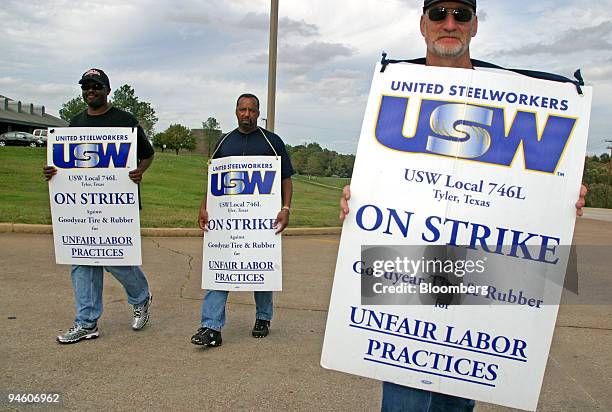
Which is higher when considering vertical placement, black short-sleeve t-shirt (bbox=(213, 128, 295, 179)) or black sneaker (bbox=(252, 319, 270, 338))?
black short-sleeve t-shirt (bbox=(213, 128, 295, 179))

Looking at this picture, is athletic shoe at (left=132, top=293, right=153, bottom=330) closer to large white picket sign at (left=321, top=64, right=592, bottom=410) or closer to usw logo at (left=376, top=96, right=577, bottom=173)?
large white picket sign at (left=321, top=64, right=592, bottom=410)

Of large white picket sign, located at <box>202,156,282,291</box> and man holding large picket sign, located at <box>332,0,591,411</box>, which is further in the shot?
large white picket sign, located at <box>202,156,282,291</box>

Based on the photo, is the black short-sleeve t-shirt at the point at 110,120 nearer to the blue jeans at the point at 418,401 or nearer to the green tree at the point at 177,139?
the blue jeans at the point at 418,401

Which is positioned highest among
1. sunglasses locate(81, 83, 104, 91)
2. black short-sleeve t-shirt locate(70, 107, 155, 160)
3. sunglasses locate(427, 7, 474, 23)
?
sunglasses locate(427, 7, 474, 23)

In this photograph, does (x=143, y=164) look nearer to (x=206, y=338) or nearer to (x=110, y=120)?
(x=110, y=120)

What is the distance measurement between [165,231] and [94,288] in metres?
5.88

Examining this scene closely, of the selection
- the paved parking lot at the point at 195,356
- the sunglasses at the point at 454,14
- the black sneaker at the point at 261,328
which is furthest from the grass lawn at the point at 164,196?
the sunglasses at the point at 454,14

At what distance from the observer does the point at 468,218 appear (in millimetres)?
2428

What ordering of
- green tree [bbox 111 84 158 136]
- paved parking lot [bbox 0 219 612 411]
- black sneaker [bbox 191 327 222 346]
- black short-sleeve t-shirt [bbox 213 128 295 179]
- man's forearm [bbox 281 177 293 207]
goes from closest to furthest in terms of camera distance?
paved parking lot [bbox 0 219 612 411]
black sneaker [bbox 191 327 222 346]
black short-sleeve t-shirt [bbox 213 128 295 179]
man's forearm [bbox 281 177 293 207]
green tree [bbox 111 84 158 136]

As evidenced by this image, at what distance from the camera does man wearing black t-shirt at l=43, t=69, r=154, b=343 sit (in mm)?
4859

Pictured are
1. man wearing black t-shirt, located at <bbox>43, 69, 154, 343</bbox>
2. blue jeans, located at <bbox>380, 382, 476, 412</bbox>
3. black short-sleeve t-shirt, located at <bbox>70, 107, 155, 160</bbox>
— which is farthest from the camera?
black short-sleeve t-shirt, located at <bbox>70, 107, 155, 160</bbox>

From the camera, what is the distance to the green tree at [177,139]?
208 feet

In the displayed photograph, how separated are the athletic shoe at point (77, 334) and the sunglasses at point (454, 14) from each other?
3.57 m

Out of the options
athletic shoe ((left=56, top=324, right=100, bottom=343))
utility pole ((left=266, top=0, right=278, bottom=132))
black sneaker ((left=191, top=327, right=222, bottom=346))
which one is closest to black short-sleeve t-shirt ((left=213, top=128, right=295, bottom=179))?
black sneaker ((left=191, top=327, right=222, bottom=346))
